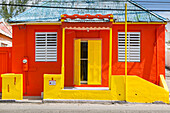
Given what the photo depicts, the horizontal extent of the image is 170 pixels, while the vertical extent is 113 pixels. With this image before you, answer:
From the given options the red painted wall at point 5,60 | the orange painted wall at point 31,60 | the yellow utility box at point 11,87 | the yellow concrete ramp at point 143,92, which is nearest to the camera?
the yellow concrete ramp at point 143,92

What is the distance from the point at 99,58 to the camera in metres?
10.7

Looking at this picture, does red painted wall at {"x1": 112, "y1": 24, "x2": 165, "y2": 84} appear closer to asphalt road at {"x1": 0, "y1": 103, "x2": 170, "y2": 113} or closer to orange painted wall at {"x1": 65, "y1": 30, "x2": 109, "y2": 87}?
orange painted wall at {"x1": 65, "y1": 30, "x2": 109, "y2": 87}

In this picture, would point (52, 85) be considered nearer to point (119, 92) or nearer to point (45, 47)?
point (45, 47)

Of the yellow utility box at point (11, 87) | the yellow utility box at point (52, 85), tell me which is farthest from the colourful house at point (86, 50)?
the yellow utility box at point (11, 87)

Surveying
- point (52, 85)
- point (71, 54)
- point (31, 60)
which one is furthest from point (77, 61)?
point (31, 60)

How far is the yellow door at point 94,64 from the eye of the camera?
1073 cm

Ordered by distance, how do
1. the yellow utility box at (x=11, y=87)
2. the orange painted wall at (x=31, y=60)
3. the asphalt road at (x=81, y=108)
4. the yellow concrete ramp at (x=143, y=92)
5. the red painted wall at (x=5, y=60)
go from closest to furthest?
the asphalt road at (x=81, y=108)
the yellow concrete ramp at (x=143, y=92)
the yellow utility box at (x=11, y=87)
the orange painted wall at (x=31, y=60)
the red painted wall at (x=5, y=60)

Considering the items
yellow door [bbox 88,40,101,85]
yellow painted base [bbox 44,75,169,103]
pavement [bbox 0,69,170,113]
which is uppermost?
yellow door [bbox 88,40,101,85]

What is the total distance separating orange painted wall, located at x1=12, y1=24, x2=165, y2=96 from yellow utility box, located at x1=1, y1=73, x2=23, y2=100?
128cm

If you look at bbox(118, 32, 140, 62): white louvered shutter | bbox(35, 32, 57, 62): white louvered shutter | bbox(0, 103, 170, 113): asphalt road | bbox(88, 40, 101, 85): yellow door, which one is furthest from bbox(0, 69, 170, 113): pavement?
bbox(118, 32, 140, 62): white louvered shutter

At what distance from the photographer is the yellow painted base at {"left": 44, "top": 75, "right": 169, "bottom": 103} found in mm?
9211

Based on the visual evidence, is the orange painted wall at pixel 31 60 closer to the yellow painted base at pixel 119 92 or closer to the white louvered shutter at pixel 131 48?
the yellow painted base at pixel 119 92

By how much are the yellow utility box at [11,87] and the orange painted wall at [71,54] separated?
128 centimetres

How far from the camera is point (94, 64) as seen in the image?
1074 cm
